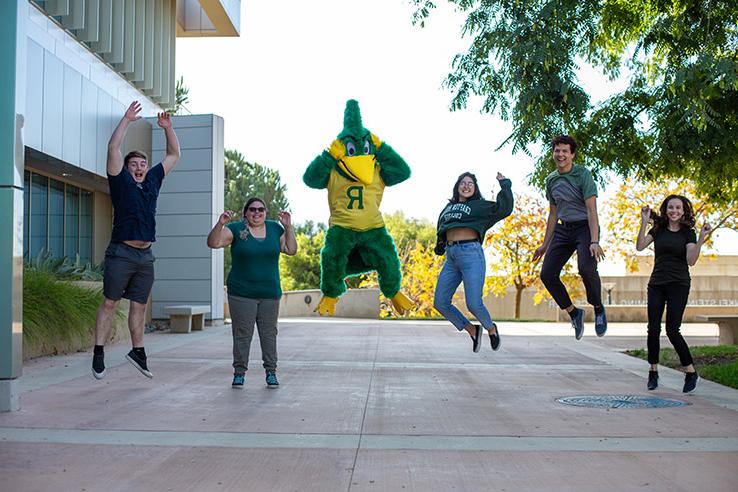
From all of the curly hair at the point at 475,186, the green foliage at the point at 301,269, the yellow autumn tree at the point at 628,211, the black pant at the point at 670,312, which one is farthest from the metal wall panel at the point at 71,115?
the green foliage at the point at 301,269

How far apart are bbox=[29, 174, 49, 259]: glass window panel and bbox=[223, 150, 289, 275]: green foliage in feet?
93.6

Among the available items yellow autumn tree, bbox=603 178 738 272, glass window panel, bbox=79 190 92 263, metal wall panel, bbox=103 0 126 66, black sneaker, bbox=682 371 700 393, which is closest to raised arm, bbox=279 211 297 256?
black sneaker, bbox=682 371 700 393

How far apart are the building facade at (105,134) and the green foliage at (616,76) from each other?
25.5ft

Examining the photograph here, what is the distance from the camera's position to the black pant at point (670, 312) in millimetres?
8242

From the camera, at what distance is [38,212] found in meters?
18.2

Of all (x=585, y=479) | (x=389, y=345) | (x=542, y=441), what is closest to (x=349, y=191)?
(x=542, y=441)

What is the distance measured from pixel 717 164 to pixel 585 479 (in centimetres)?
711

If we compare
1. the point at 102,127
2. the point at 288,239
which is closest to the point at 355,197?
the point at 288,239

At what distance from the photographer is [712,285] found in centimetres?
3791

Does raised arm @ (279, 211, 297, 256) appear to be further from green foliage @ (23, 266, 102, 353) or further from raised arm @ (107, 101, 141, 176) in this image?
green foliage @ (23, 266, 102, 353)

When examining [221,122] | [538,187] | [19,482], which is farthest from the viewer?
[221,122]

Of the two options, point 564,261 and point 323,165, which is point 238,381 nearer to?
point 323,165

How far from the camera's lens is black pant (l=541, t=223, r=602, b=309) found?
26.4 feet

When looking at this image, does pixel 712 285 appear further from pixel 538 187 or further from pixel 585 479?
pixel 585 479
